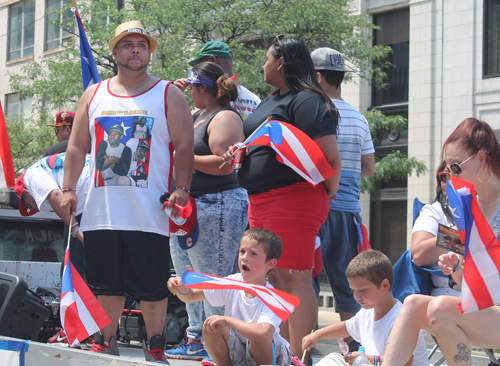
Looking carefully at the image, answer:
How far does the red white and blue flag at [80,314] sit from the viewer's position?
3.25 meters

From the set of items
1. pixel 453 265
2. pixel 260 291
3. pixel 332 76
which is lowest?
pixel 260 291

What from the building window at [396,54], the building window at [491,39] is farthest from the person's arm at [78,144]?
the building window at [396,54]

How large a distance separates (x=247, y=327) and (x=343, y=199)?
157 centimetres

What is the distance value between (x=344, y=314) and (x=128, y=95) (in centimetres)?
208

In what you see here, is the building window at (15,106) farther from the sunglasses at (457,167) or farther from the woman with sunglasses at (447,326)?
the woman with sunglasses at (447,326)

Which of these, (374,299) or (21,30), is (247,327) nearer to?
(374,299)

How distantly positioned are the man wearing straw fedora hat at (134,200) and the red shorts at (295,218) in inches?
19.8

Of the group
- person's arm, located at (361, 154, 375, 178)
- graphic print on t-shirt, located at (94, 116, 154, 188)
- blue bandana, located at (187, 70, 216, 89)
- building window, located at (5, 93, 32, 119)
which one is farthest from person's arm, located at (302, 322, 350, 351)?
building window, located at (5, 93, 32, 119)

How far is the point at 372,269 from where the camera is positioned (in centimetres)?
310

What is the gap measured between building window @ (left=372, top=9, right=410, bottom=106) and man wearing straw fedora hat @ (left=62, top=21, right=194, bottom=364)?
43.0ft

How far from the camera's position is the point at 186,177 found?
3598 millimetres

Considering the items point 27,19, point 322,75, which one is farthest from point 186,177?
point 27,19

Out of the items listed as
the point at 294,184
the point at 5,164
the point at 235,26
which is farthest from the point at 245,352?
the point at 235,26

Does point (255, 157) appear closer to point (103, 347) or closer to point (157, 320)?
point (157, 320)
